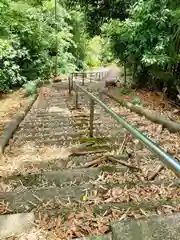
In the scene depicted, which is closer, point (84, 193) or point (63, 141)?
point (84, 193)

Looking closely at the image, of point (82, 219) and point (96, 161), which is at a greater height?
point (82, 219)

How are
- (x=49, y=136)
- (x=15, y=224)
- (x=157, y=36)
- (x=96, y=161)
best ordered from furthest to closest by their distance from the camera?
(x=157, y=36) → (x=49, y=136) → (x=96, y=161) → (x=15, y=224)

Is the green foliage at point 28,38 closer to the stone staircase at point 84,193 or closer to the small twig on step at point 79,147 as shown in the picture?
the small twig on step at point 79,147

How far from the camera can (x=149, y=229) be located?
4.60 ft

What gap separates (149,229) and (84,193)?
0.75 m

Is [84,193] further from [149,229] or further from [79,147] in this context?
[79,147]

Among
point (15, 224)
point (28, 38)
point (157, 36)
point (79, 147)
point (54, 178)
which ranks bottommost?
point (79, 147)

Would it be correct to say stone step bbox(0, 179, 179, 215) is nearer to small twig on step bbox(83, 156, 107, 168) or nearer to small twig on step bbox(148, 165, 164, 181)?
small twig on step bbox(148, 165, 164, 181)

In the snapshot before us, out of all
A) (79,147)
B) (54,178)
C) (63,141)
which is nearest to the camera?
(54,178)

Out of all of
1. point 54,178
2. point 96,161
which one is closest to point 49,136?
point 96,161

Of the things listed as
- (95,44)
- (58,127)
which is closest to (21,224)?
(58,127)

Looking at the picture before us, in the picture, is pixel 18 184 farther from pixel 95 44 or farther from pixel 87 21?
pixel 95 44

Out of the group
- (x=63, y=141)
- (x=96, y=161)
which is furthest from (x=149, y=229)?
(x=63, y=141)

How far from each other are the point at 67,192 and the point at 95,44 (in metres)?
29.8
